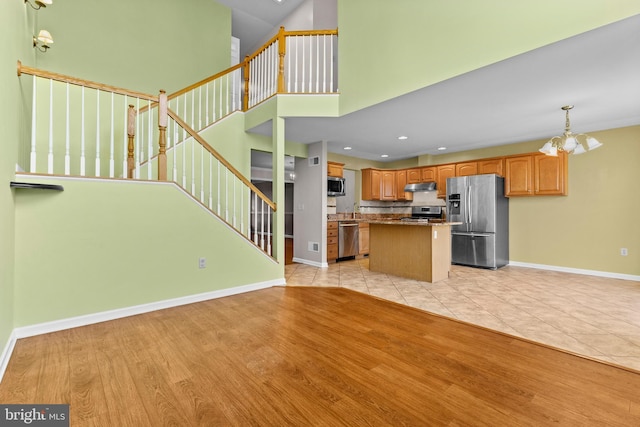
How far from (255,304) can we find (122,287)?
4.50 feet

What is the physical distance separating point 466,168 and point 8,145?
7.09 m

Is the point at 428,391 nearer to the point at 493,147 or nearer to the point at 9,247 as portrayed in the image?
the point at 9,247

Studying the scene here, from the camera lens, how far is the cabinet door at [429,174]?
6.92 meters

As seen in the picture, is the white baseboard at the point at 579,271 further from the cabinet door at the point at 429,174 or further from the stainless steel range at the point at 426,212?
the cabinet door at the point at 429,174

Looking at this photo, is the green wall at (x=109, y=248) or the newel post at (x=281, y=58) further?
the newel post at (x=281, y=58)

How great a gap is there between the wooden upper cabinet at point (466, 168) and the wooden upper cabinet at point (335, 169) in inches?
105

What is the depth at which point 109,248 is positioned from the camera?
2.85 meters

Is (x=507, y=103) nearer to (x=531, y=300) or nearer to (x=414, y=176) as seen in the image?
(x=531, y=300)

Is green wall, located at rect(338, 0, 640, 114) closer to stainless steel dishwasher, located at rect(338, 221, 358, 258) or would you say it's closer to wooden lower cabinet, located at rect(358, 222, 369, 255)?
stainless steel dishwasher, located at rect(338, 221, 358, 258)

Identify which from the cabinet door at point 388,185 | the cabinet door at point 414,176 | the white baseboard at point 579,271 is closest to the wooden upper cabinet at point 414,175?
the cabinet door at point 414,176

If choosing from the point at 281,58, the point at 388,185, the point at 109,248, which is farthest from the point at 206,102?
the point at 388,185

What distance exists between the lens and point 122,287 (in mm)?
2912

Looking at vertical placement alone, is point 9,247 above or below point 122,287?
above

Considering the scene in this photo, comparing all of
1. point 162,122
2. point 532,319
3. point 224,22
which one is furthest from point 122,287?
point 224,22
